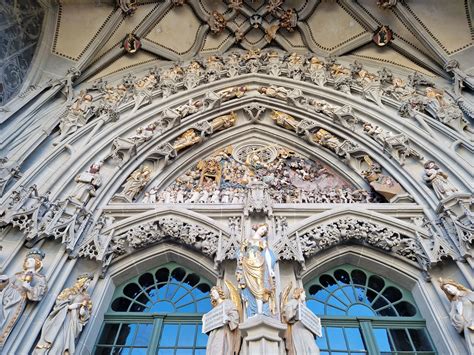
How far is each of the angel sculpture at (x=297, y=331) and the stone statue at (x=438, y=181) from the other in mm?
3012

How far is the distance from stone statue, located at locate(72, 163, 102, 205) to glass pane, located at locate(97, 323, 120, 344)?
1.95 meters

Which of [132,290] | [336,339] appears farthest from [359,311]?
[132,290]

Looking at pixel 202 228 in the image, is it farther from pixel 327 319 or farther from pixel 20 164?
pixel 20 164

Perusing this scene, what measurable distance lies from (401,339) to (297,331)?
1934mm

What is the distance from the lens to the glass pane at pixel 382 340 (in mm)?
5582

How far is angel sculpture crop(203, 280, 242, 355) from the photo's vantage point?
4590 millimetres

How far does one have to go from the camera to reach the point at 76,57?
374 inches

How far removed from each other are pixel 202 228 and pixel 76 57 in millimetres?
5692

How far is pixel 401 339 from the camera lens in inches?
225

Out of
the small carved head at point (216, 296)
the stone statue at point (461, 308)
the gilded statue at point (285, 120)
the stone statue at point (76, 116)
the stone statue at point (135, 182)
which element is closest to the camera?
the stone statue at point (461, 308)

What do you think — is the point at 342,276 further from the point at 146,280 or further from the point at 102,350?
the point at 102,350

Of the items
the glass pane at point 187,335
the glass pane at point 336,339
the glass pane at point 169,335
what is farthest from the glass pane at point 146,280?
the glass pane at point 336,339

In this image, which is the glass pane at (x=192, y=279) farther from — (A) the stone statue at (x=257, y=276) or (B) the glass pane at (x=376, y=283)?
(B) the glass pane at (x=376, y=283)

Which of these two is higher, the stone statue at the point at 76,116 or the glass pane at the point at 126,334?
the stone statue at the point at 76,116
